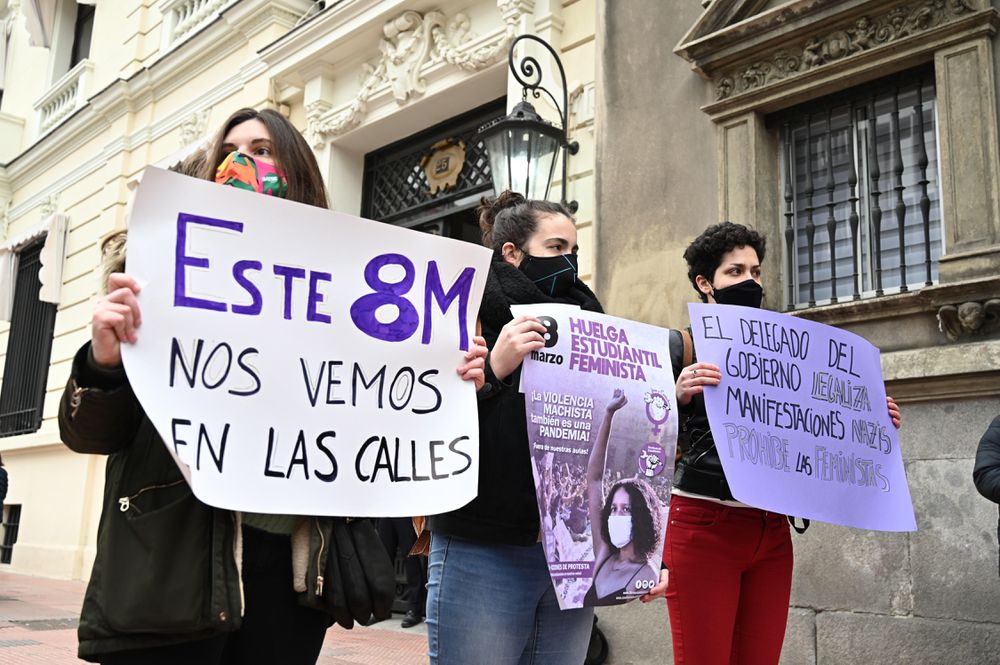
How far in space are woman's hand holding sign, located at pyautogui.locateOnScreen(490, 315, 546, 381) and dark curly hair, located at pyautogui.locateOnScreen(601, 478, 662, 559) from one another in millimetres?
419

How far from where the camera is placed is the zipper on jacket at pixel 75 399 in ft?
5.43

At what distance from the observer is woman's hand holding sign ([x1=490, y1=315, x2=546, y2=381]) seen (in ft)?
7.43

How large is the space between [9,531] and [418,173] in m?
9.71

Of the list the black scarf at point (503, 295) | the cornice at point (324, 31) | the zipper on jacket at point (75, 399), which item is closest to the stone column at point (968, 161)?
the black scarf at point (503, 295)

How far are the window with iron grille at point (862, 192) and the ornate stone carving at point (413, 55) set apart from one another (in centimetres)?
295

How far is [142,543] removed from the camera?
1.64 meters

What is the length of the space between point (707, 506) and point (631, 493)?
493mm

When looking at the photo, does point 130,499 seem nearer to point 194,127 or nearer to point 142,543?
point 142,543

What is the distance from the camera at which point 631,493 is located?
2.39 meters

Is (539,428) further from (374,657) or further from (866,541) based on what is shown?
(374,657)

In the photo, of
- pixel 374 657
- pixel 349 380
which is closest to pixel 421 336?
pixel 349 380

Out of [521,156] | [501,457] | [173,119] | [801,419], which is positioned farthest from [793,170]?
[173,119]

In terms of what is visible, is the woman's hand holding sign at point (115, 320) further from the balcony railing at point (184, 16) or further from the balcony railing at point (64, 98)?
the balcony railing at point (64, 98)

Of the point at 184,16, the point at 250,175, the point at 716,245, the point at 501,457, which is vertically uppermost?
the point at 184,16
